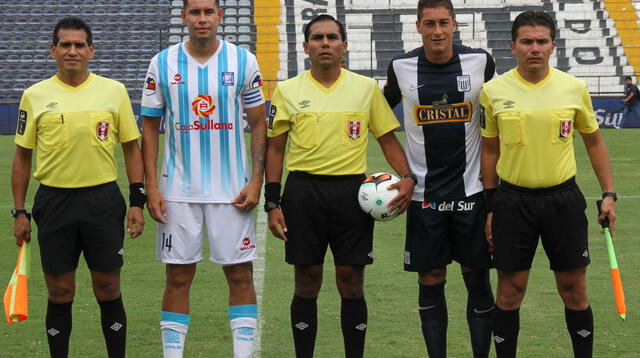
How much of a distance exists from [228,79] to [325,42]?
21.0 inches

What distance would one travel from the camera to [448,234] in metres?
5.35

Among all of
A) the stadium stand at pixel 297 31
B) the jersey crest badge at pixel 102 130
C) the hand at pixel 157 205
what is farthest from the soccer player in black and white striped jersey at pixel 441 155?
the stadium stand at pixel 297 31

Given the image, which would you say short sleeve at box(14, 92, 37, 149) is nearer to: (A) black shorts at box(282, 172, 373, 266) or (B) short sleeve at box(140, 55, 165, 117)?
(B) short sleeve at box(140, 55, 165, 117)

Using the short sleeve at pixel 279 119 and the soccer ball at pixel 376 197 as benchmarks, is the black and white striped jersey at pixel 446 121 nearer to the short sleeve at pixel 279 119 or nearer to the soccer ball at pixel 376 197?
the soccer ball at pixel 376 197

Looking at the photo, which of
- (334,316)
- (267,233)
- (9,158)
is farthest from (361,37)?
(334,316)

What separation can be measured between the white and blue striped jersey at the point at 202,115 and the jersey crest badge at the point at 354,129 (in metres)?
0.51

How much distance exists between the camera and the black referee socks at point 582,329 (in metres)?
5.01

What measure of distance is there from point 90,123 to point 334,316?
8.10 feet

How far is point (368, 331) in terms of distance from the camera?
20.8 feet

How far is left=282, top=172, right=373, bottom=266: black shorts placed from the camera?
520 centimetres

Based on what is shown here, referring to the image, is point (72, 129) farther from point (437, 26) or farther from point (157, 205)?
point (437, 26)

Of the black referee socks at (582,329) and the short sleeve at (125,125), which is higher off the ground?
the short sleeve at (125,125)

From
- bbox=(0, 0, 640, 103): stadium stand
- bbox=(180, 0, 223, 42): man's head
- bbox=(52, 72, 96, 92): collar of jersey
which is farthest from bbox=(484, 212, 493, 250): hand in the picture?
bbox=(0, 0, 640, 103): stadium stand

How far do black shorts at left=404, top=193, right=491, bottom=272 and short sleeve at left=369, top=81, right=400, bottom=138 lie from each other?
42 cm
